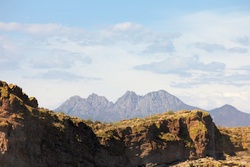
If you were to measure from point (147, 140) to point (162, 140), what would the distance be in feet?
10.8

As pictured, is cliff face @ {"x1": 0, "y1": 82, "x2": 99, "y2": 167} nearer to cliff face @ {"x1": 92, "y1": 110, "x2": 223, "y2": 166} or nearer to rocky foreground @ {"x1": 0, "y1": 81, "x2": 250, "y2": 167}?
rocky foreground @ {"x1": 0, "y1": 81, "x2": 250, "y2": 167}

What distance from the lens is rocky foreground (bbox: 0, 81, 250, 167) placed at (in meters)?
45.7

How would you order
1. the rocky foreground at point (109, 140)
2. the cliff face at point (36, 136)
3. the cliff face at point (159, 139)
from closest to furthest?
1. the cliff face at point (36, 136)
2. the rocky foreground at point (109, 140)
3. the cliff face at point (159, 139)

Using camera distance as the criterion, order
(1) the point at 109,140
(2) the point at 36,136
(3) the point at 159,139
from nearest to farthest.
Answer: (2) the point at 36,136 < (1) the point at 109,140 < (3) the point at 159,139

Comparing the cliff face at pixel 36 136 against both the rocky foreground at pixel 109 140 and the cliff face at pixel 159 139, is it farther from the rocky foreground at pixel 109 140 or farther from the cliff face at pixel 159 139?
the cliff face at pixel 159 139

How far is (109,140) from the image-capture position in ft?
211

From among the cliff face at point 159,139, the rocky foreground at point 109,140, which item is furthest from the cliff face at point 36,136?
the cliff face at point 159,139

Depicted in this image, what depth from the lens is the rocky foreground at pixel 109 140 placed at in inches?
1797

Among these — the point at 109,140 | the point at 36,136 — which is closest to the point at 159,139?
the point at 109,140

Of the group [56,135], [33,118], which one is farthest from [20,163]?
[56,135]

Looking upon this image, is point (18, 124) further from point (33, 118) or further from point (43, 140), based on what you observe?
point (43, 140)

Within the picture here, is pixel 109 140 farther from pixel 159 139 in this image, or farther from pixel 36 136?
pixel 36 136

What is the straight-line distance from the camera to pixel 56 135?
179 ft

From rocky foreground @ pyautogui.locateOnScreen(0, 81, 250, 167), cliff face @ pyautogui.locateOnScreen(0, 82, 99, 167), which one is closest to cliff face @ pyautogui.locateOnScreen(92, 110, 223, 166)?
rocky foreground @ pyautogui.locateOnScreen(0, 81, 250, 167)
